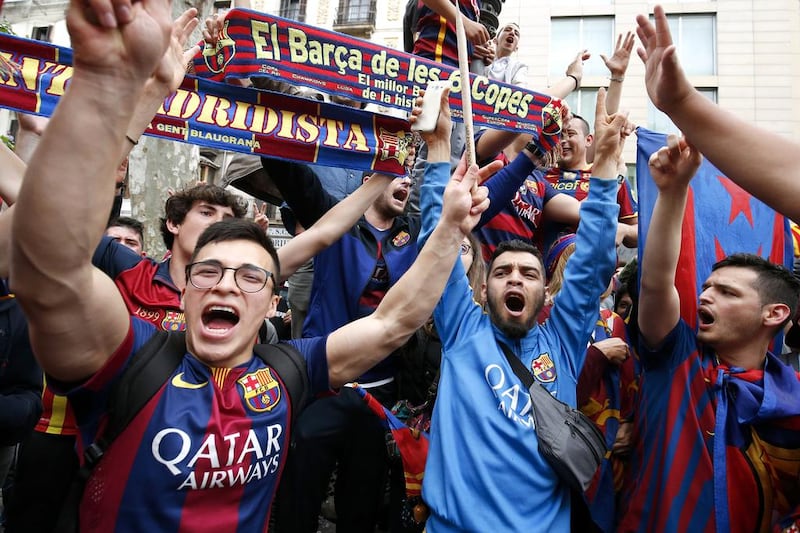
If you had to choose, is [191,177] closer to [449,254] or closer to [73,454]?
[73,454]

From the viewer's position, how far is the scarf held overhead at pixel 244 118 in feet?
9.08

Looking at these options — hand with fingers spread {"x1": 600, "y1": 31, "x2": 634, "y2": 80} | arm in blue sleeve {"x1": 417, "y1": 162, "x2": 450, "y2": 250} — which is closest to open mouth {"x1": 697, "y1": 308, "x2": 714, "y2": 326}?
arm in blue sleeve {"x1": 417, "y1": 162, "x2": 450, "y2": 250}

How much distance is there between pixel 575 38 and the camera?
19.7 meters

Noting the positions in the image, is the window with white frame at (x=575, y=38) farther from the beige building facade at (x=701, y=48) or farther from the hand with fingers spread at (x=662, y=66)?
the hand with fingers spread at (x=662, y=66)

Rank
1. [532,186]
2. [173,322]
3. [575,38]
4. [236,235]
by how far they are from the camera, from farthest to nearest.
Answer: [575,38] < [532,186] < [173,322] < [236,235]

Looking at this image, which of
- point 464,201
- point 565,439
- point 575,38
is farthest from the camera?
point 575,38

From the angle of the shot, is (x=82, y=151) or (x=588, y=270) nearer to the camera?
(x=82, y=151)

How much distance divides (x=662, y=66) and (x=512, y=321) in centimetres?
140

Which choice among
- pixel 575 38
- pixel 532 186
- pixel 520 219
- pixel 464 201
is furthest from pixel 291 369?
pixel 575 38

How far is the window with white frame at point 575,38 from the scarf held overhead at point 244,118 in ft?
59.1

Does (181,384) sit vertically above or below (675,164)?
below

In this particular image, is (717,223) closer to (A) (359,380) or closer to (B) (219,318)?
(A) (359,380)

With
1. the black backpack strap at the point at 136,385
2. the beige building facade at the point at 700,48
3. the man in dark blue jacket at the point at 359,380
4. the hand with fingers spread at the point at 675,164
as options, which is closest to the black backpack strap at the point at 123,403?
the black backpack strap at the point at 136,385

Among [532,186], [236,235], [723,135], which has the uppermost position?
[532,186]
